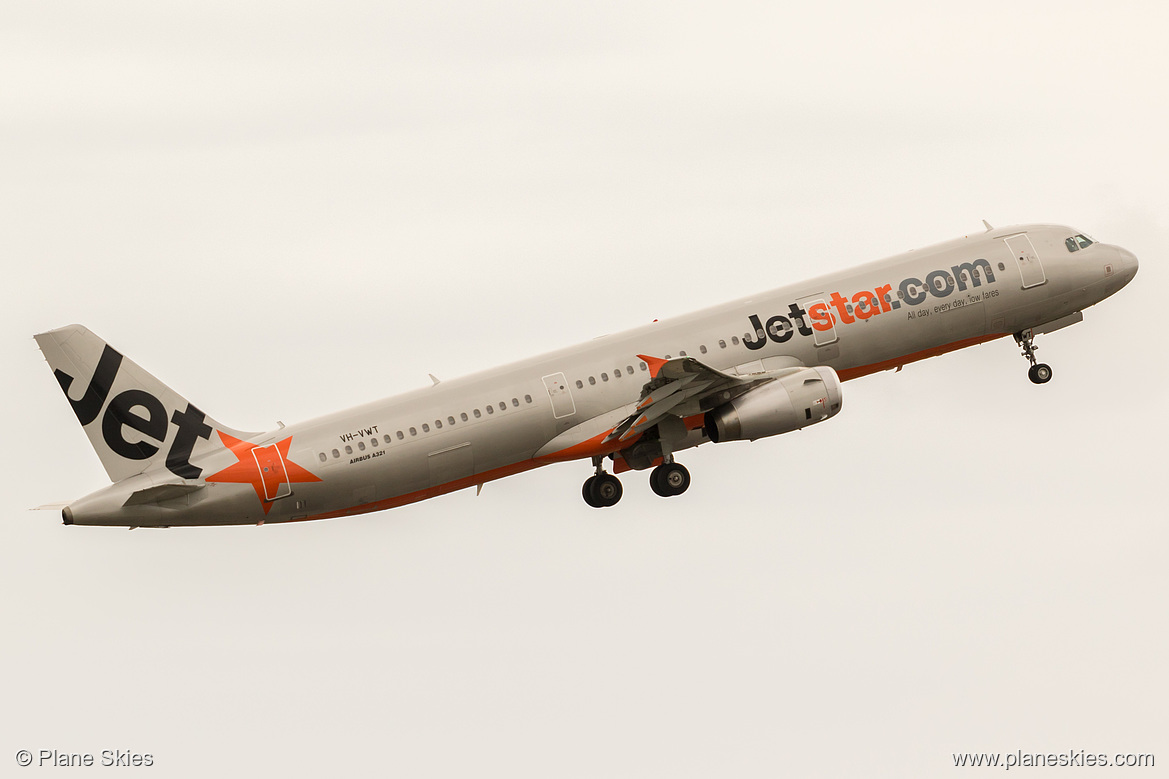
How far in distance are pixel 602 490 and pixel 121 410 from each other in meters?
16.8

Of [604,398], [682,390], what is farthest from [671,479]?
[682,390]

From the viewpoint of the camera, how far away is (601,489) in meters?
62.2

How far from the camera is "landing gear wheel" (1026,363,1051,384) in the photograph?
65.7m

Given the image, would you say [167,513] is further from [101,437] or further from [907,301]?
[907,301]

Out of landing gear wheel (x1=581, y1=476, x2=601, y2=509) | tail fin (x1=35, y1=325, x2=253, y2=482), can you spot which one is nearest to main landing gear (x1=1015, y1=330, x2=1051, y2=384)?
landing gear wheel (x1=581, y1=476, x2=601, y2=509)

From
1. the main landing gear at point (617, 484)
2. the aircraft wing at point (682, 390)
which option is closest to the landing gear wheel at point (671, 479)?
the main landing gear at point (617, 484)

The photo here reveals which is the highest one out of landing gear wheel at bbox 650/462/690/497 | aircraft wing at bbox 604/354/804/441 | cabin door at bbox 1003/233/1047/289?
cabin door at bbox 1003/233/1047/289

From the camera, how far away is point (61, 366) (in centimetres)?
5500

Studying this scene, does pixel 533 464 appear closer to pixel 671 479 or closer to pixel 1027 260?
pixel 671 479

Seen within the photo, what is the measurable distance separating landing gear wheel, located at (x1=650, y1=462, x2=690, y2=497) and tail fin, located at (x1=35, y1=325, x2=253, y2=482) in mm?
15102

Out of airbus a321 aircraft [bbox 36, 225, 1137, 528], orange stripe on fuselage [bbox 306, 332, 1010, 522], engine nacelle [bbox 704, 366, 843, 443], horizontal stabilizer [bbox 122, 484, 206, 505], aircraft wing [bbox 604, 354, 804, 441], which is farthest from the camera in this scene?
engine nacelle [bbox 704, 366, 843, 443]

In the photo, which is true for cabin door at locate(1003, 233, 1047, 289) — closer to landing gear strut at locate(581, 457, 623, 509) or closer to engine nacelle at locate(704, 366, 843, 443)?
engine nacelle at locate(704, 366, 843, 443)

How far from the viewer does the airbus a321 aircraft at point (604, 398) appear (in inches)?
2186

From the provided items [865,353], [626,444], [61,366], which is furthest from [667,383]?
[61,366]
